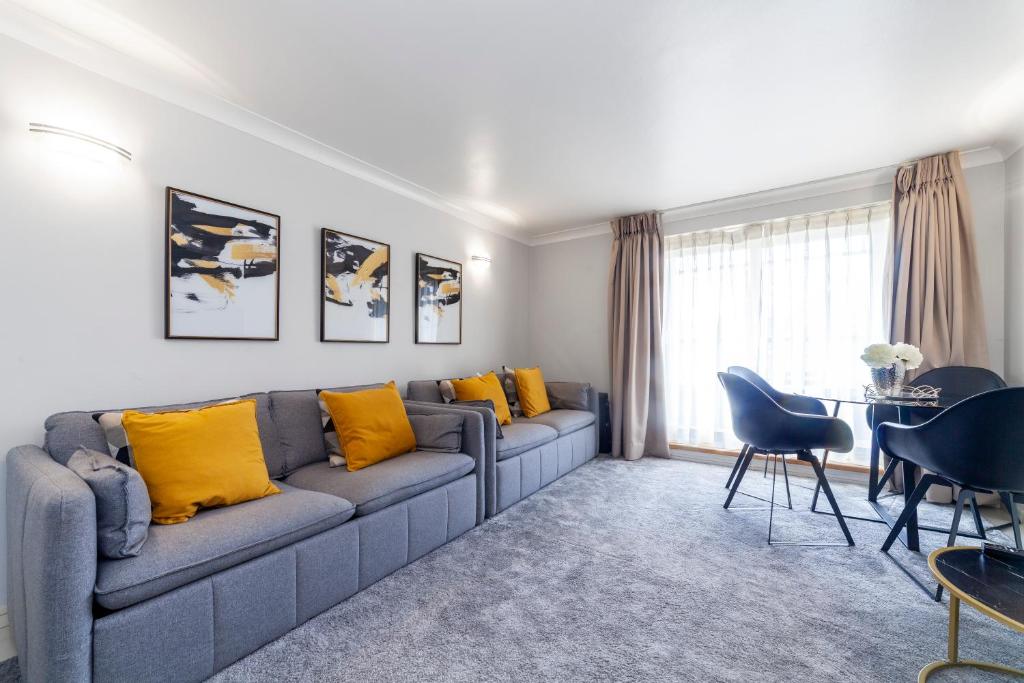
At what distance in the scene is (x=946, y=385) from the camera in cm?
287

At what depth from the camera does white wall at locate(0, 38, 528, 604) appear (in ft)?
5.84

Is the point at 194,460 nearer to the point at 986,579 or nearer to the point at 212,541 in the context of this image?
the point at 212,541

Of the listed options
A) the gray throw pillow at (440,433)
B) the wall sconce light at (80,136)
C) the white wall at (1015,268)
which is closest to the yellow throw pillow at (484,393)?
the gray throw pillow at (440,433)

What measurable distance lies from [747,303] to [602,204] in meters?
1.68

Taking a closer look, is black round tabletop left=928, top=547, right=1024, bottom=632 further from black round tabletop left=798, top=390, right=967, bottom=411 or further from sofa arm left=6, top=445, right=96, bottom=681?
sofa arm left=6, top=445, right=96, bottom=681

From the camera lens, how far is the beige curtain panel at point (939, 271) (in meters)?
3.03

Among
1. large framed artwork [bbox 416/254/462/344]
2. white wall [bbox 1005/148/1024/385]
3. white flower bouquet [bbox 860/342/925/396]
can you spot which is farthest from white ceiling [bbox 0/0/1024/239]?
white flower bouquet [bbox 860/342/925/396]

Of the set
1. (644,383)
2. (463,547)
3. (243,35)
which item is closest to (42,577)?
(463,547)

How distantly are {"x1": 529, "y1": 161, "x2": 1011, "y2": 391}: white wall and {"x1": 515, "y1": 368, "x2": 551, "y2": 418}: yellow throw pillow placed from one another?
887mm

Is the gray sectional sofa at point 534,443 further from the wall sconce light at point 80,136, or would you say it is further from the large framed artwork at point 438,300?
the wall sconce light at point 80,136

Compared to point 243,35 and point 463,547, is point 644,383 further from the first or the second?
point 243,35

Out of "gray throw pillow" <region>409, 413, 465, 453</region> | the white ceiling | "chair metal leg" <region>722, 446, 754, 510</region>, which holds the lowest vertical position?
"chair metal leg" <region>722, 446, 754, 510</region>

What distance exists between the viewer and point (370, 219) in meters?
3.33

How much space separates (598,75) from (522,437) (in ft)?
7.71
